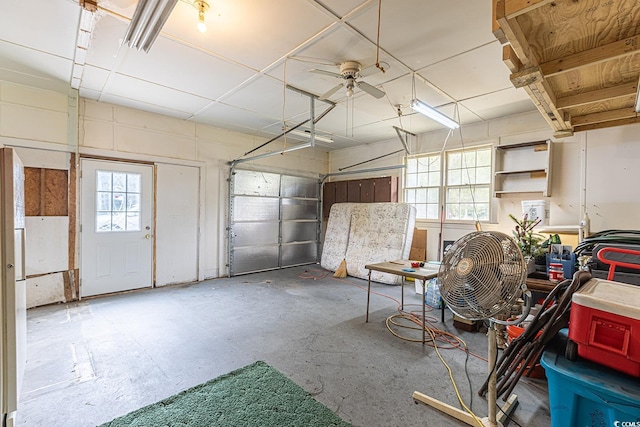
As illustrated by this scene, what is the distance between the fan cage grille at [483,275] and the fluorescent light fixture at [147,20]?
2427 millimetres

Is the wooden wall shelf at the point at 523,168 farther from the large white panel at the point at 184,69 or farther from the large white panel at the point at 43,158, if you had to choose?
the large white panel at the point at 43,158

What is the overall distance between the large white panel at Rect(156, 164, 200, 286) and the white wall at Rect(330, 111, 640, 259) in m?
4.84

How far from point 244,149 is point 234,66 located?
113 inches

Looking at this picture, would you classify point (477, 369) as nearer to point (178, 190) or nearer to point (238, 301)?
point (238, 301)

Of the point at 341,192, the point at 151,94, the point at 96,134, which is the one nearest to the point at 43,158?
the point at 96,134

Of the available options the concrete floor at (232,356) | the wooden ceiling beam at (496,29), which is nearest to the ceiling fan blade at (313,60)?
the wooden ceiling beam at (496,29)

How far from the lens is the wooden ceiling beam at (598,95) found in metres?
2.14

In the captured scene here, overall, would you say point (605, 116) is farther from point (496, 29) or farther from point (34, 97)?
point (34, 97)

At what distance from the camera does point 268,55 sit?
9.68ft

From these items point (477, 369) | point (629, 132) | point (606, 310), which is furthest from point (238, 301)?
point (629, 132)

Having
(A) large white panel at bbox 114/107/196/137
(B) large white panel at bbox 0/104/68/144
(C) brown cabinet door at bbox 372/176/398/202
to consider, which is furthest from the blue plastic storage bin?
(B) large white panel at bbox 0/104/68/144

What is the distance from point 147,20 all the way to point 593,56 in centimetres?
300

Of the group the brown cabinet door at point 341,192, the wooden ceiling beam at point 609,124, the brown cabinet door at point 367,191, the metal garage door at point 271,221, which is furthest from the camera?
the brown cabinet door at point 341,192

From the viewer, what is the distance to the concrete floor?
6.43ft
